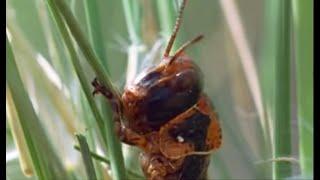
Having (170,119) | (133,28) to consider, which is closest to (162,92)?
(170,119)

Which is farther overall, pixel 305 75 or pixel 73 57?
pixel 305 75

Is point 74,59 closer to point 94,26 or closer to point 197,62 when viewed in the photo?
point 94,26

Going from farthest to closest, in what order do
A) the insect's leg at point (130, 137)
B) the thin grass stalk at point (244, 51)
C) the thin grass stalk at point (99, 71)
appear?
the thin grass stalk at point (244, 51) < the insect's leg at point (130, 137) < the thin grass stalk at point (99, 71)

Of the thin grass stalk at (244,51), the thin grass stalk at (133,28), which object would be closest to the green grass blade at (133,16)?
the thin grass stalk at (133,28)

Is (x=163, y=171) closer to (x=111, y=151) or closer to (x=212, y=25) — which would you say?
(x=111, y=151)

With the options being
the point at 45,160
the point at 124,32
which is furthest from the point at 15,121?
the point at 124,32

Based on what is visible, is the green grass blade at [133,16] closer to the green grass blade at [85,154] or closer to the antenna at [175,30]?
the antenna at [175,30]
